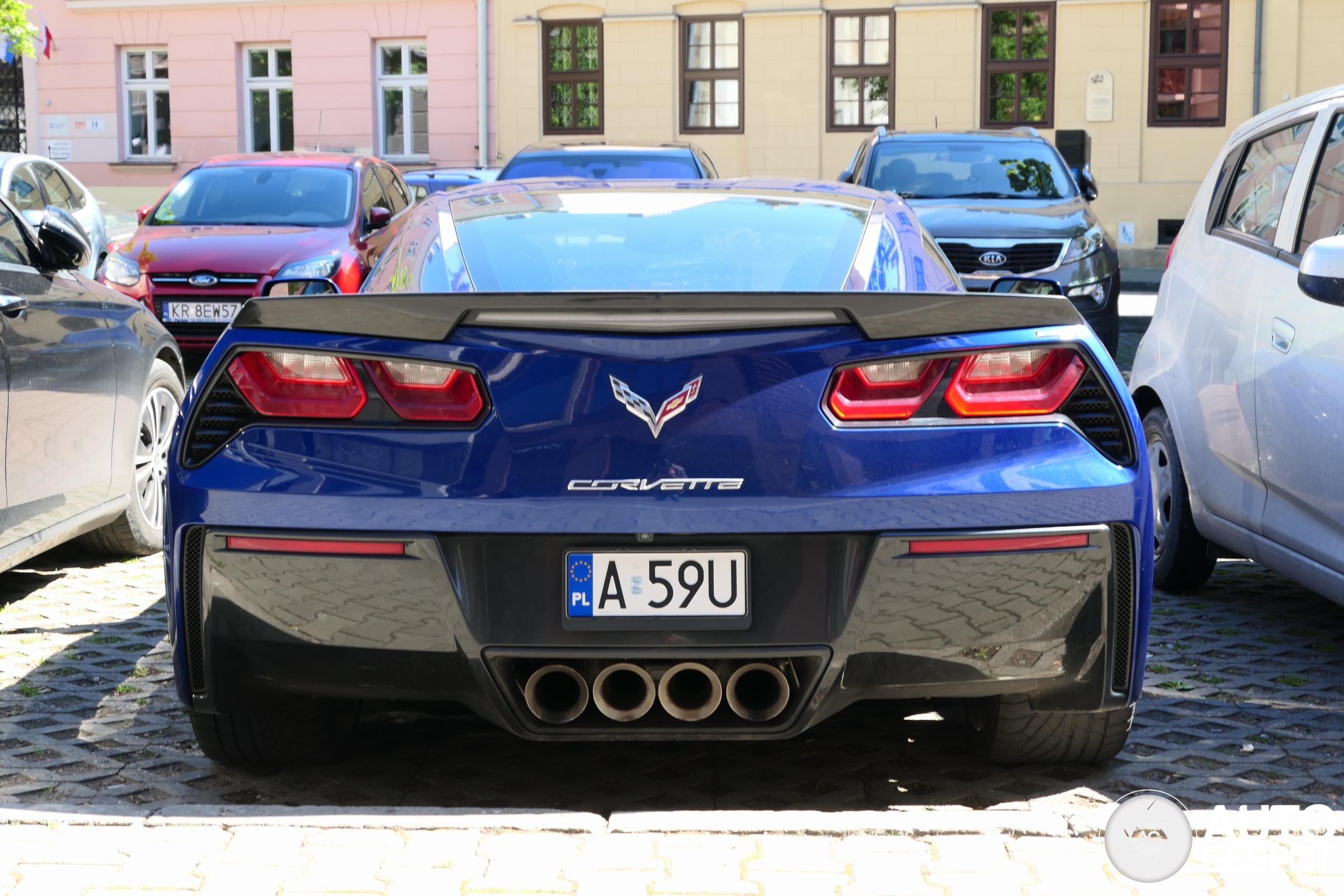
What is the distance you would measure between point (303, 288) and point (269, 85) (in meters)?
26.3

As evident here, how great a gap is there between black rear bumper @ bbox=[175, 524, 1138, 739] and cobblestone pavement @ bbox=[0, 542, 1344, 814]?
1.30 feet

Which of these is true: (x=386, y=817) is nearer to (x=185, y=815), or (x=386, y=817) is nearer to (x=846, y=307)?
(x=185, y=815)

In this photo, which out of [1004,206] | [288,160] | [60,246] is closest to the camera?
[60,246]

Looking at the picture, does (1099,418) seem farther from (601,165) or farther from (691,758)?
(601,165)

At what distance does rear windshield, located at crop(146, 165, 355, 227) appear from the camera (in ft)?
41.5

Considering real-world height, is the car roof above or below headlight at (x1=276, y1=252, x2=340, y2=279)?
above

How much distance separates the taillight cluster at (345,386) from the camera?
124 inches

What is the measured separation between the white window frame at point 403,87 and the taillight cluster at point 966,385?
25.8 m

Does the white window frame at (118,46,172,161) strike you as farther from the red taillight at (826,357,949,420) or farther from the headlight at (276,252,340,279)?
the red taillight at (826,357,949,420)

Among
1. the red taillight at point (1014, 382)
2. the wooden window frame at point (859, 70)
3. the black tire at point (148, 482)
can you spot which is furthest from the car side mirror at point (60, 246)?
the wooden window frame at point (859, 70)

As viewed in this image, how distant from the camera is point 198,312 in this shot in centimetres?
1148

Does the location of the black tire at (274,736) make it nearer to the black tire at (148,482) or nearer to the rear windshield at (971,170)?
the black tire at (148,482)

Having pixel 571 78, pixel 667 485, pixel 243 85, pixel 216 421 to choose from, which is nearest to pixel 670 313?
pixel 667 485

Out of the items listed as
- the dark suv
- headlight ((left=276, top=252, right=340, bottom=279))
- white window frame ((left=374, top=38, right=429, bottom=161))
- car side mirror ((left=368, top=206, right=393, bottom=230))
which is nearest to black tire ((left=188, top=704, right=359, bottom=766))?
the dark suv
